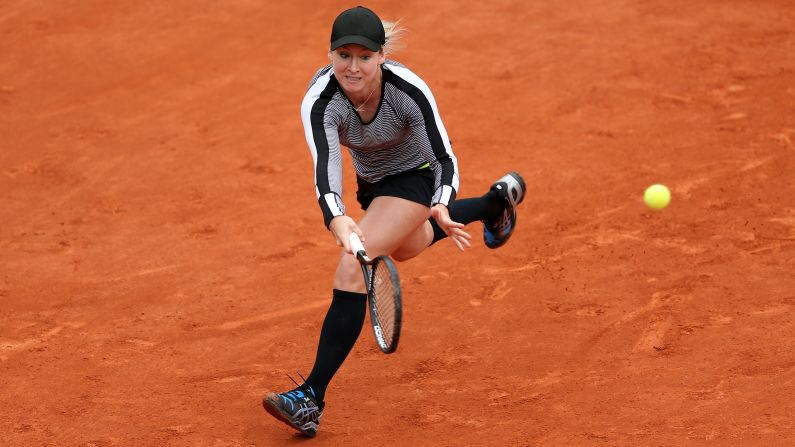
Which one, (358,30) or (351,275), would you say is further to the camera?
(351,275)

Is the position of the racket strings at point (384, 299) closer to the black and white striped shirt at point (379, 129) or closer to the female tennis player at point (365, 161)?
the female tennis player at point (365, 161)

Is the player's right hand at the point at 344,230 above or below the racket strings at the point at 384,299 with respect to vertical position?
above

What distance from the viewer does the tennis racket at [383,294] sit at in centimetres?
420

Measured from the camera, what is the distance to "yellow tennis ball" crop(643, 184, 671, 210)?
6836mm

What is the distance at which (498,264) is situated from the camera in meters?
6.66

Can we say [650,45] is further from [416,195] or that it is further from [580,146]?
[416,195]

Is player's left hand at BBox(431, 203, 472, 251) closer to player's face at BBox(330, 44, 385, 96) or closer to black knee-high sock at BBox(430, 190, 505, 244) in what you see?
player's face at BBox(330, 44, 385, 96)

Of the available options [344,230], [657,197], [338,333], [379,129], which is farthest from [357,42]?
[657,197]

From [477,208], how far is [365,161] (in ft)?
2.85

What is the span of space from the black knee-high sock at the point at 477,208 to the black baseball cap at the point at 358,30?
1.37m

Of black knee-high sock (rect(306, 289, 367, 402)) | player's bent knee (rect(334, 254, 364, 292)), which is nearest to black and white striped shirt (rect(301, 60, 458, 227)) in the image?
player's bent knee (rect(334, 254, 364, 292))

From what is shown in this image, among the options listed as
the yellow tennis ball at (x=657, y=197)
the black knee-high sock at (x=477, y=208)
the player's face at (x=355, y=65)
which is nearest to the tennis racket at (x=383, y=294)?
the player's face at (x=355, y=65)

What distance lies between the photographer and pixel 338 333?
15.7ft

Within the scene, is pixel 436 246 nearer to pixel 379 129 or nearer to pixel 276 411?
pixel 379 129
